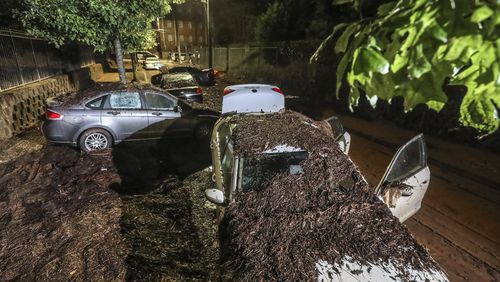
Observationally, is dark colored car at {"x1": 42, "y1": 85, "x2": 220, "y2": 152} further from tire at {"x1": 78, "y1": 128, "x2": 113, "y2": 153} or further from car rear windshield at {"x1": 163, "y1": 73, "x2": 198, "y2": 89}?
car rear windshield at {"x1": 163, "y1": 73, "x2": 198, "y2": 89}

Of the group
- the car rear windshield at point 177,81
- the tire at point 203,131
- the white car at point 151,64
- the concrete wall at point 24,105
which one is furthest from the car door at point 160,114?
Result: the white car at point 151,64

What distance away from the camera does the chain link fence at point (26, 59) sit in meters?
9.45

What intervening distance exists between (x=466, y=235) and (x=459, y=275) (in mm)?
1136

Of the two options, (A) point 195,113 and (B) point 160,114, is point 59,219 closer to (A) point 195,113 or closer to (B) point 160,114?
(B) point 160,114

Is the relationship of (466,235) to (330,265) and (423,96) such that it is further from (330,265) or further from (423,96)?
(423,96)

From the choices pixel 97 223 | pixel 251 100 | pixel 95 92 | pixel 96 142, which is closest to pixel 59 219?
pixel 97 223

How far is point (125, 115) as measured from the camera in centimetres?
762

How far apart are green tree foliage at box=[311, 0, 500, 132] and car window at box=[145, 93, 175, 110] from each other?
7.14m

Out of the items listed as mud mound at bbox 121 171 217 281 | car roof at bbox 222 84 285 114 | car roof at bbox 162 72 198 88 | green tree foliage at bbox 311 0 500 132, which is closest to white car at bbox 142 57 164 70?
car roof at bbox 162 72 198 88

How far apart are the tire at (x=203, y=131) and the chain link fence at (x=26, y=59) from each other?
6.32 meters

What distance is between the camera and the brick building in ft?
202

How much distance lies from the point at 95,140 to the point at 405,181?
711cm

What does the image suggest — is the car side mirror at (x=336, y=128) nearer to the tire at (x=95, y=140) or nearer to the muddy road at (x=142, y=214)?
Result: the muddy road at (x=142, y=214)

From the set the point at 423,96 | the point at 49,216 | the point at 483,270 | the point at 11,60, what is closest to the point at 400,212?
the point at 483,270
